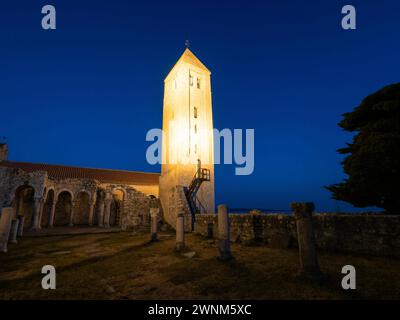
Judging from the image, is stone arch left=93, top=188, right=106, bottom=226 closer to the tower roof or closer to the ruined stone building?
the ruined stone building

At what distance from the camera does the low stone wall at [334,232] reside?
6371mm

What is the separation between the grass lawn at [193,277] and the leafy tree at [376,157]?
3939 millimetres

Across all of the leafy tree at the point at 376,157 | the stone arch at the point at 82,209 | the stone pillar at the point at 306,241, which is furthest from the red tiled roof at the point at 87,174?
the stone pillar at the point at 306,241

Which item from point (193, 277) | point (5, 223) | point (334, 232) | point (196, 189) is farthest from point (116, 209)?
point (334, 232)

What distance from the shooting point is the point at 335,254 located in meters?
7.06

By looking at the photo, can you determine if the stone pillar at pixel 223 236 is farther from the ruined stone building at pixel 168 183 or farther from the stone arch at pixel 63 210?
the stone arch at pixel 63 210

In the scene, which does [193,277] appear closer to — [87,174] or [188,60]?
[188,60]

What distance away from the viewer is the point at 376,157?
839 centimetres

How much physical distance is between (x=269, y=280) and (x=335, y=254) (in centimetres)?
368

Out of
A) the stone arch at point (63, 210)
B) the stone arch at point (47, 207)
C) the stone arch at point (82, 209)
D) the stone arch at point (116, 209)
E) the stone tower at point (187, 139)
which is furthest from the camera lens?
the stone arch at point (116, 209)

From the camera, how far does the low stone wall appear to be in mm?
6371

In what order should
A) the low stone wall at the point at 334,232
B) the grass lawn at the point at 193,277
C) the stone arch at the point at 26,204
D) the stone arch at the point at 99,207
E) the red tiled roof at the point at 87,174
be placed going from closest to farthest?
the grass lawn at the point at 193,277, the low stone wall at the point at 334,232, the stone arch at the point at 26,204, the stone arch at the point at 99,207, the red tiled roof at the point at 87,174
